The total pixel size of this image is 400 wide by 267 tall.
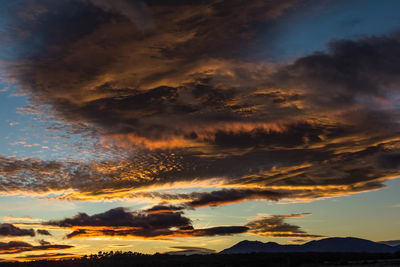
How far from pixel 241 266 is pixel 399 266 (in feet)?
140

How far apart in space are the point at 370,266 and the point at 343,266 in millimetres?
6728

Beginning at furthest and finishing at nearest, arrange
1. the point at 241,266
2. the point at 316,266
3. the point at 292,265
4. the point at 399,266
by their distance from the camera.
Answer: the point at 241,266 < the point at 292,265 < the point at 316,266 < the point at 399,266

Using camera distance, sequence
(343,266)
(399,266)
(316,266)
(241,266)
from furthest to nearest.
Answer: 1. (241,266)
2. (316,266)
3. (343,266)
4. (399,266)

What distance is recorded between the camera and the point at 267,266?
8712cm

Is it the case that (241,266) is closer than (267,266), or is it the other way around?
(267,266)

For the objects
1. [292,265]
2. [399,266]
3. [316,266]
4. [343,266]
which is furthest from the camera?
[292,265]

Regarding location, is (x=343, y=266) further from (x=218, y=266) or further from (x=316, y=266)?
(x=218, y=266)

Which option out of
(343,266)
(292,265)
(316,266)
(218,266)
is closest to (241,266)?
(218,266)

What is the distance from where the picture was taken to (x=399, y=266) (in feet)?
186

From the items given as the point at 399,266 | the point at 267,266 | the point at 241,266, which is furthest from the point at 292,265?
the point at 399,266

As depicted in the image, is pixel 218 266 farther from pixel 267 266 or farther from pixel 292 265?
pixel 292 265

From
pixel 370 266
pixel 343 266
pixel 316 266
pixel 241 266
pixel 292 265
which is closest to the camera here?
pixel 370 266

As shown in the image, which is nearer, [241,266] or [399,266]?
[399,266]

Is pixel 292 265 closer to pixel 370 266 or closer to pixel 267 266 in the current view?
pixel 267 266
